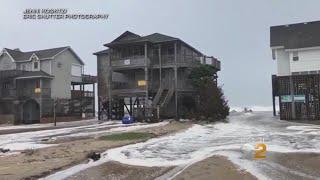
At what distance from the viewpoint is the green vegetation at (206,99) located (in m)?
50.6

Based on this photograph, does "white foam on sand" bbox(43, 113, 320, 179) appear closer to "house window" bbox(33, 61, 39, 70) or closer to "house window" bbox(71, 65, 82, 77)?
"house window" bbox(33, 61, 39, 70)

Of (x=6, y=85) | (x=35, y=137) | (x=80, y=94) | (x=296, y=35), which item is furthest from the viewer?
(x=80, y=94)

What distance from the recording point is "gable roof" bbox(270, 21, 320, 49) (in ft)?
166

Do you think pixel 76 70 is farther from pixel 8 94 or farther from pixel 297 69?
pixel 297 69

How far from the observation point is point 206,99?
51.4 m

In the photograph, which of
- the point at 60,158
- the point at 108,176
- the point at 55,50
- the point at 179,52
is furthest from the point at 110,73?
the point at 108,176

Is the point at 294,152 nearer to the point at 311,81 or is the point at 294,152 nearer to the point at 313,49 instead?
the point at 311,81

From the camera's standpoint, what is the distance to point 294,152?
2028 centimetres

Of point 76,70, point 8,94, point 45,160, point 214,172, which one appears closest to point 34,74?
point 8,94

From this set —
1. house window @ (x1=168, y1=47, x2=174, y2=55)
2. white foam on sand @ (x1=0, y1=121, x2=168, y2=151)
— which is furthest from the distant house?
white foam on sand @ (x1=0, y1=121, x2=168, y2=151)

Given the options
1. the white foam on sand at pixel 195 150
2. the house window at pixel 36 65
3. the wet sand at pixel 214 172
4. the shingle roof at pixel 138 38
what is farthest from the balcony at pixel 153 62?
the wet sand at pixel 214 172

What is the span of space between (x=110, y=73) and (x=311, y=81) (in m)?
22.4

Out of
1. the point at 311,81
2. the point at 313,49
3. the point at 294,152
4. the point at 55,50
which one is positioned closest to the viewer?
the point at 294,152

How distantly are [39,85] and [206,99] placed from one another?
23772mm
